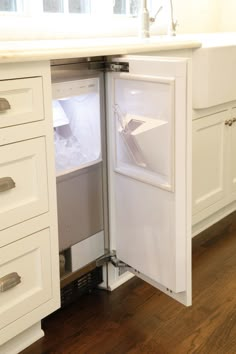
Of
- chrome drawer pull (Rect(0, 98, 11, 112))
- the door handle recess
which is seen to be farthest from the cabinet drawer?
the door handle recess

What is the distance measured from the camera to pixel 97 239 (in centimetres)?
194

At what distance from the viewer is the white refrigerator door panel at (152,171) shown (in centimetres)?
154

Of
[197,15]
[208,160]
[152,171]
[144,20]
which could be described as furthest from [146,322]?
[197,15]

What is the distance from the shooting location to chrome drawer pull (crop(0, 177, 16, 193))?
141 centimetres

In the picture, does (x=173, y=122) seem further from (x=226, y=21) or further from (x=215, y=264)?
(x=226, y=21)

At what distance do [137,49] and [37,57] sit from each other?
1.63 feet

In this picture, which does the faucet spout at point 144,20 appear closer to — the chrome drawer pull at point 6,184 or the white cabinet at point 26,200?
the white cabinet at point 26,200

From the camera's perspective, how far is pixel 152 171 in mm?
1710

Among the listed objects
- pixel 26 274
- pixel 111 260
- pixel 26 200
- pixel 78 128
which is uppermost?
pixel 78 128

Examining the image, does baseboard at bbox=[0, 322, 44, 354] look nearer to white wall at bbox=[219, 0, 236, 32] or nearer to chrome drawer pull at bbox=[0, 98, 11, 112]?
chrome drawer pull at bbox=[0, 98, 11, 112]

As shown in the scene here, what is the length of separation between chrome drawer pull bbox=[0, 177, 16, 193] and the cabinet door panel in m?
1.12

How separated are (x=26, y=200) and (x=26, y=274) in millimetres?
245

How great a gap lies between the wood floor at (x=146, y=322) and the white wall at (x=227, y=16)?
199cm

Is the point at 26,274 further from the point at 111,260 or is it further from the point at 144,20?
the point at 144,20
